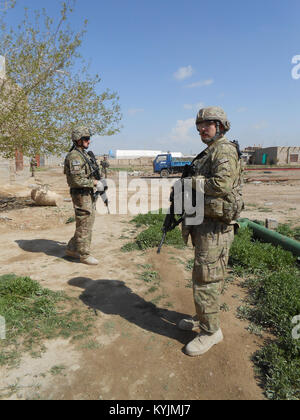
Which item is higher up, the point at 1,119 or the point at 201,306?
the point at 1,119

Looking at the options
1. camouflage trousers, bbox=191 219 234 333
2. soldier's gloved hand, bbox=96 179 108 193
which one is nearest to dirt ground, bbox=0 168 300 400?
camouflage trousers, bbox=191 219 234 333

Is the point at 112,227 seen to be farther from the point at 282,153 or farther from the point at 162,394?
the point at 282,153

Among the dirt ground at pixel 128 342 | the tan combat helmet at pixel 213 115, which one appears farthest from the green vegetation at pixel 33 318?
the tan combat helmet at pixel 213 115

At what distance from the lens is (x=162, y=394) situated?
2141 millimetres

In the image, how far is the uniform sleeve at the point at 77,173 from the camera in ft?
14.4

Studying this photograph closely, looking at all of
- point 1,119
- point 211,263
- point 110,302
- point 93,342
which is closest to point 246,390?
point 211,263

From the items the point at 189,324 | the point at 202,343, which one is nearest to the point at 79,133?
the point at 189,324

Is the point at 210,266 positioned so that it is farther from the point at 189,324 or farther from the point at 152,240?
the point at 152,240

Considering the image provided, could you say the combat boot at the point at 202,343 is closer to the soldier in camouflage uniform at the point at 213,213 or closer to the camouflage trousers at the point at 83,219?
the soldier in camouflage uniform at the point at 213,213

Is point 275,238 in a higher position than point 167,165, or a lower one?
lower

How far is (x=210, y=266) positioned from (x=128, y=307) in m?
1.37

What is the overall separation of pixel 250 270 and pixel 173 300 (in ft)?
5.08

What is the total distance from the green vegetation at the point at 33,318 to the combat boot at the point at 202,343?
1.03 m

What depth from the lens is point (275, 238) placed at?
17.6ft
